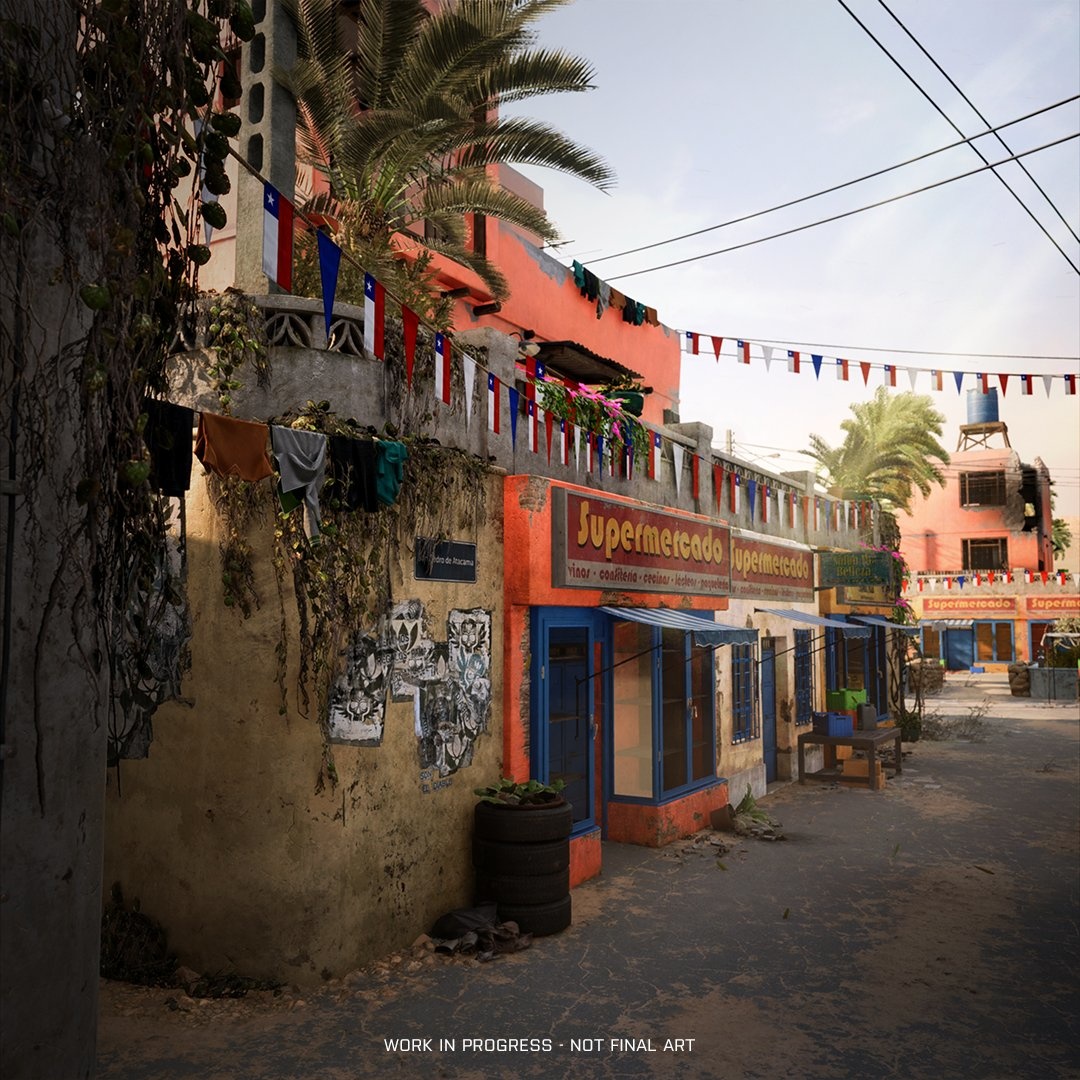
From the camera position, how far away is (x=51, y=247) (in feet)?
10.6

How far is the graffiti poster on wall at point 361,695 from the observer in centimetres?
686

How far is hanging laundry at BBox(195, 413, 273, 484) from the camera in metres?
5.66

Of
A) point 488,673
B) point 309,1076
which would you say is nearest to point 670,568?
point 488,673

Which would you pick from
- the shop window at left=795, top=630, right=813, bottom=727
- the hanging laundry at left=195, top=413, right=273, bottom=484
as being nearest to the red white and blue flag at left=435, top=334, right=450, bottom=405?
the hanging laundry at left=195, top=413, right=273, bottom=484

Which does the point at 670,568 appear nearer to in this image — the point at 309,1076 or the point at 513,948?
the point at 513,948

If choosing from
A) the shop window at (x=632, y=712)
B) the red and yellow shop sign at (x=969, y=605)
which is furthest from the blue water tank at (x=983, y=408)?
the shop window at (x=632, y=712)

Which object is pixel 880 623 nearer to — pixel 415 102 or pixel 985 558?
pixel 415 102

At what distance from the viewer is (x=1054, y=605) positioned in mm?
41594

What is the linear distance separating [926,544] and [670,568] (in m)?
42.0

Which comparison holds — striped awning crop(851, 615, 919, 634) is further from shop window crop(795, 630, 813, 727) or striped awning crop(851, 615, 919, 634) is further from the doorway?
the doorway

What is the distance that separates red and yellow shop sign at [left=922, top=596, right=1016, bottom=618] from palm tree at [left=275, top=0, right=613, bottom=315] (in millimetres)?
39258

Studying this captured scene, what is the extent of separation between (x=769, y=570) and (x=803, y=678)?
2.70 m

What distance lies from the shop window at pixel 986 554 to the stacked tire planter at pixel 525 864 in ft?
149

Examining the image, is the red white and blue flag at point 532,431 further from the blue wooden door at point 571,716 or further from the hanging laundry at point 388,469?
the hanging laundry at point 388,469
